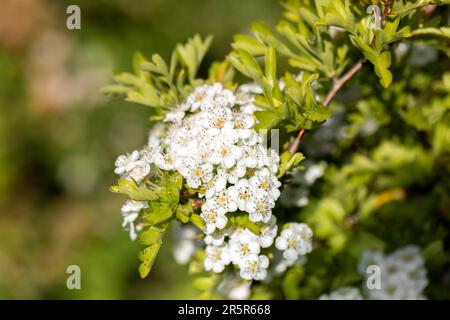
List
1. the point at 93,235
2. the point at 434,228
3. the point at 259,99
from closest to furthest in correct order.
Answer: the point at 259,99, the point at 434,228, the point at 93,235

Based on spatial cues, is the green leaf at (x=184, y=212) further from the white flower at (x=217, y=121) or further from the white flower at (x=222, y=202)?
the white flower at (x=217, y=121)

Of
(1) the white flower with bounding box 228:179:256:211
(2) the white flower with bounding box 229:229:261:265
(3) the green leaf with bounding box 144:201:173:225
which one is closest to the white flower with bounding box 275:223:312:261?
(2) the white flower with bounding box 229:229:261:265

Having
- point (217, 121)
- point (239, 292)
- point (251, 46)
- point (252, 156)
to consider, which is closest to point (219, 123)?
point (217, 121)

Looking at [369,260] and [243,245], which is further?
[369,260]

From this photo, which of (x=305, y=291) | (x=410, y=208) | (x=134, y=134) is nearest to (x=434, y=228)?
(x=410, y=208)

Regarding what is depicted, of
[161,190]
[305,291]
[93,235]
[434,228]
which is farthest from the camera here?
[93,235]

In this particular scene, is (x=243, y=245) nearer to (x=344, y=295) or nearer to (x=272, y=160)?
(x=272, y=160)

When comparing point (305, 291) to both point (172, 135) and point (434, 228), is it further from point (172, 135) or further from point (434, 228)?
point (172, 135)
